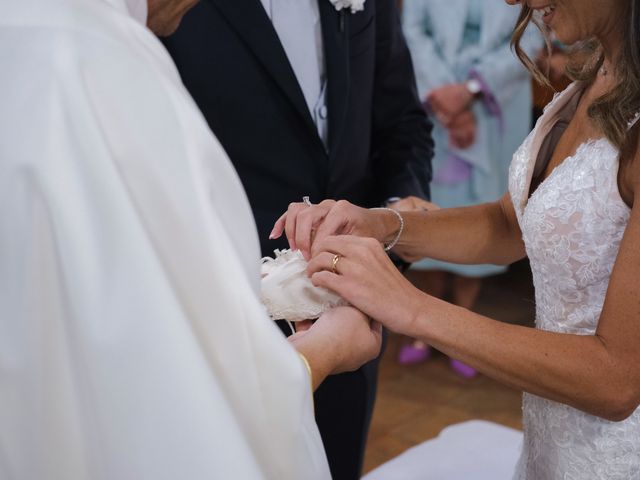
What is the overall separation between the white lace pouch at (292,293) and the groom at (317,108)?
502 mm

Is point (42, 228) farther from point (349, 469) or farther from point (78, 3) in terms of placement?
point (349, 469)

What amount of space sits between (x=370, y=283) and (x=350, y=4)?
1042 millimetres

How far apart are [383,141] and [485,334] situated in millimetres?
1167

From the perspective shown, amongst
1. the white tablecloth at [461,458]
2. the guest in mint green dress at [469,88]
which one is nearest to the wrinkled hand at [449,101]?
the guest in mint green dress at [469,88]

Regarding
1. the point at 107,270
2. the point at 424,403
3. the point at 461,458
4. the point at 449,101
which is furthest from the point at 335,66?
the point at 424,403

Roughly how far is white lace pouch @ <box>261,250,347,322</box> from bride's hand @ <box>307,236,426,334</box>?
3cm

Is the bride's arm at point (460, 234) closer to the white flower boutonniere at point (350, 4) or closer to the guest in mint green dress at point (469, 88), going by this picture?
the white flower boutonniere at point (350, 4)

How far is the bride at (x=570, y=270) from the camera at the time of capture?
1503 millimetres

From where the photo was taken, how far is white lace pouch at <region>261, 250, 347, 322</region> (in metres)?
1.63

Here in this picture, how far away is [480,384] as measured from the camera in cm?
461

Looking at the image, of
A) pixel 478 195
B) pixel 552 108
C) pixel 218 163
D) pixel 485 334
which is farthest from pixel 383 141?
pixel 478 195

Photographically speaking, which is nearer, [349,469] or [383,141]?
[349,469]

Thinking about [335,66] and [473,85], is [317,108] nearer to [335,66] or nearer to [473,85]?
[335,66]

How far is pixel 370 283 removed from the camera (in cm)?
158
